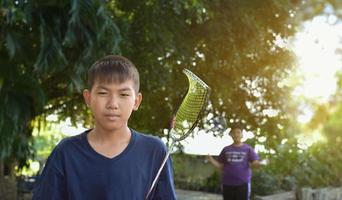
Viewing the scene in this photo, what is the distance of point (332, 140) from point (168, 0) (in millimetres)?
4484

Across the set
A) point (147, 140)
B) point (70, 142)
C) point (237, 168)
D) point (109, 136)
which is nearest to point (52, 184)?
point (70, 142)

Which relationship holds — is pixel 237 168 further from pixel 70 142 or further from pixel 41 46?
pixel 70 142

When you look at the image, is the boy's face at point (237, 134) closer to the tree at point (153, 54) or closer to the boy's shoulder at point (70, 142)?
the tree at point (153, 54)

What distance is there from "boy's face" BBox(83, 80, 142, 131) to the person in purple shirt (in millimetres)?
5565

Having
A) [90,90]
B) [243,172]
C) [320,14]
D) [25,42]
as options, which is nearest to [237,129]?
[243,172]

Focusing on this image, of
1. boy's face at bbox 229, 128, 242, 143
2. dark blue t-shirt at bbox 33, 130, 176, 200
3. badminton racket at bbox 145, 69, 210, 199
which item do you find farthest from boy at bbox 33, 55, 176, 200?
boy's face at bbox 229, 128, 242, 143

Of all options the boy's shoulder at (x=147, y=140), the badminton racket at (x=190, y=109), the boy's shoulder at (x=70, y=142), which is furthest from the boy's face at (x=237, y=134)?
the boy's shoulder at (x=70, y=142)

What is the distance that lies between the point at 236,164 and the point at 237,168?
0.18 feet

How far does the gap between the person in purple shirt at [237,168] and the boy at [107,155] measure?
5.51 metres

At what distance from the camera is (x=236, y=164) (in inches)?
300

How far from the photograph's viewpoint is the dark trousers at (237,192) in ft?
24.8

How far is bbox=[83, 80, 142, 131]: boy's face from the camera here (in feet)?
6.95

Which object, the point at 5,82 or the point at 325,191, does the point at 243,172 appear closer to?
the point at 325,191

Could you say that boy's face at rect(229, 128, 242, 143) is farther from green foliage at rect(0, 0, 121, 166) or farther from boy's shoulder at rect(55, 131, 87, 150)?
boy's shoulder at rect(55, 131, 87, 150)
